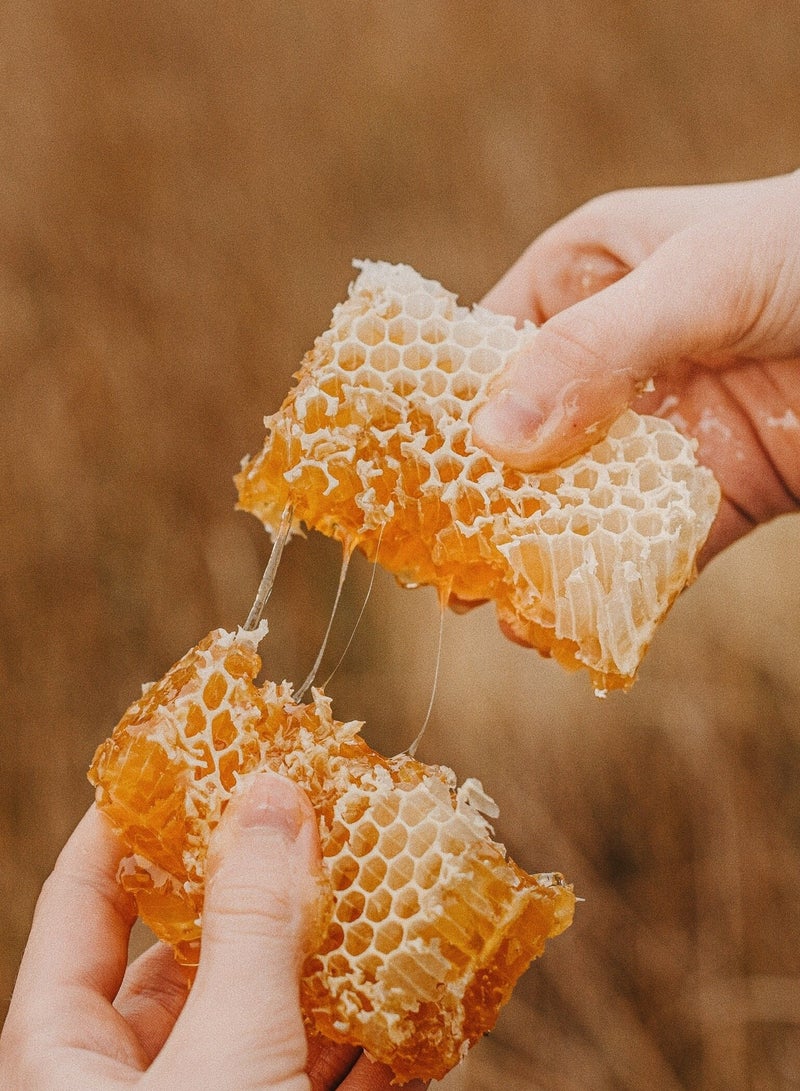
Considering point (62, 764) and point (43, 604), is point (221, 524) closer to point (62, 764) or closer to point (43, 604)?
point (43, 604)

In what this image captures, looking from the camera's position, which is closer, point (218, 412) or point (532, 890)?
point (532, 890)

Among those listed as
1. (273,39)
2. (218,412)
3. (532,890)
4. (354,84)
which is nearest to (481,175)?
(354,84)

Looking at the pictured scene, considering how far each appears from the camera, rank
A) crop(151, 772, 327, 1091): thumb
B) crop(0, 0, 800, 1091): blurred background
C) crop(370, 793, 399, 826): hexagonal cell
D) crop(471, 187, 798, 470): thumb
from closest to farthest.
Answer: crop(151, 772, 327, 1091): thumb → crop(370, 793, 399, 826): hexagonal cell → crop(471, 187, 798, 470): thumb → crop(0, 0, 800, 1091): blurred background

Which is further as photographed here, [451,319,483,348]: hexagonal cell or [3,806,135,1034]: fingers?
[451,319,483,348]: hexagonal cell

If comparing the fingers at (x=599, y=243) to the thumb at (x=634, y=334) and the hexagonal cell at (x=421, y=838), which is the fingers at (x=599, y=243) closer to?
the thumb at (x=634, y=334)

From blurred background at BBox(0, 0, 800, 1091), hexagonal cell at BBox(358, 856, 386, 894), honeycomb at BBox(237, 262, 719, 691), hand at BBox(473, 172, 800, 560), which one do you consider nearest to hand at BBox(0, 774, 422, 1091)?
hexagonal cell at BBox(358, 856, 386, 894)

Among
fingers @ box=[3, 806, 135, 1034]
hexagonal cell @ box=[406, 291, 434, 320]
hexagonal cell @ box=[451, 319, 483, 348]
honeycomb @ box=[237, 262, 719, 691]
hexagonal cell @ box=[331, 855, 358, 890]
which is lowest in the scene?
fingers @ box=[3, 806, 135, 1034]

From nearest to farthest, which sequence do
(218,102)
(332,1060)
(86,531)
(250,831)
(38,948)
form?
(250,831) → (38,948) → (332,1060) → (86,531) → (218,102)

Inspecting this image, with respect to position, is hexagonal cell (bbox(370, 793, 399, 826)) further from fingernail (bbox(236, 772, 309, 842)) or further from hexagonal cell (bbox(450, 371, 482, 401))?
hexagonal cell (bbox(450, 371, 482, 401))
